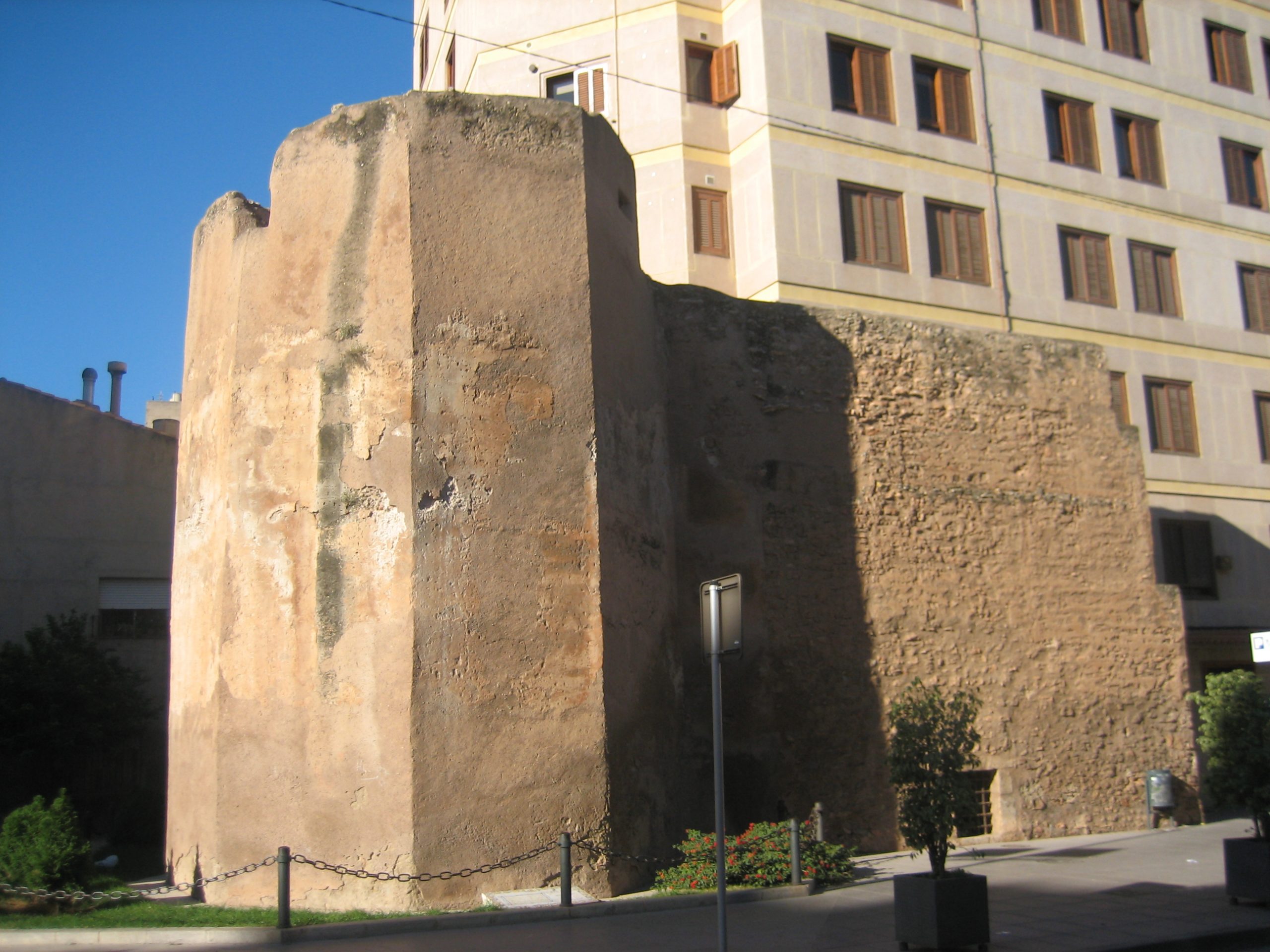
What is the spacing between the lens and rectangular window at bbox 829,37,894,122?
21703 mm

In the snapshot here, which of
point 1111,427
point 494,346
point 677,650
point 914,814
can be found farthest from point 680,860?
point 1111,427

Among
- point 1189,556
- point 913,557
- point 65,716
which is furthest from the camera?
point 1189,556

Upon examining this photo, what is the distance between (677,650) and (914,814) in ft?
13.6

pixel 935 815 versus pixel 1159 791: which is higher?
pixel 935 815

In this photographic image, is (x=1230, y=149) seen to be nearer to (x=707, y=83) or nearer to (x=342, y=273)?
(x=707, y=83)

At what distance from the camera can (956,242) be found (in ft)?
71.7

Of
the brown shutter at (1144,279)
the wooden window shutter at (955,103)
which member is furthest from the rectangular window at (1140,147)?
the wooden window shutter at (955,103)

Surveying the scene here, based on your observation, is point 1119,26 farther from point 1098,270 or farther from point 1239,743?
point 1239,743

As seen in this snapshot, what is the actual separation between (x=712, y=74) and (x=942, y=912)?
17410 millimetres

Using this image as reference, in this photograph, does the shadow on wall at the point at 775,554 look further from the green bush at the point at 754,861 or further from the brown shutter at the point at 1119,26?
the brown shutter at the point at 1119,26

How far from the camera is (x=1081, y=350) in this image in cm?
1592

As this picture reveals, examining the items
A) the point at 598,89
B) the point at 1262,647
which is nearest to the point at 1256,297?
the point at 598,89

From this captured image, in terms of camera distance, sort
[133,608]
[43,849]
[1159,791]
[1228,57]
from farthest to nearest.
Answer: [1228,57] → [133,608] → [1159,791] → [43,849]

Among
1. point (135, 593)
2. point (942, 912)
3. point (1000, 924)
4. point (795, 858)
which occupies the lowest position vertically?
point (1000, 924)
